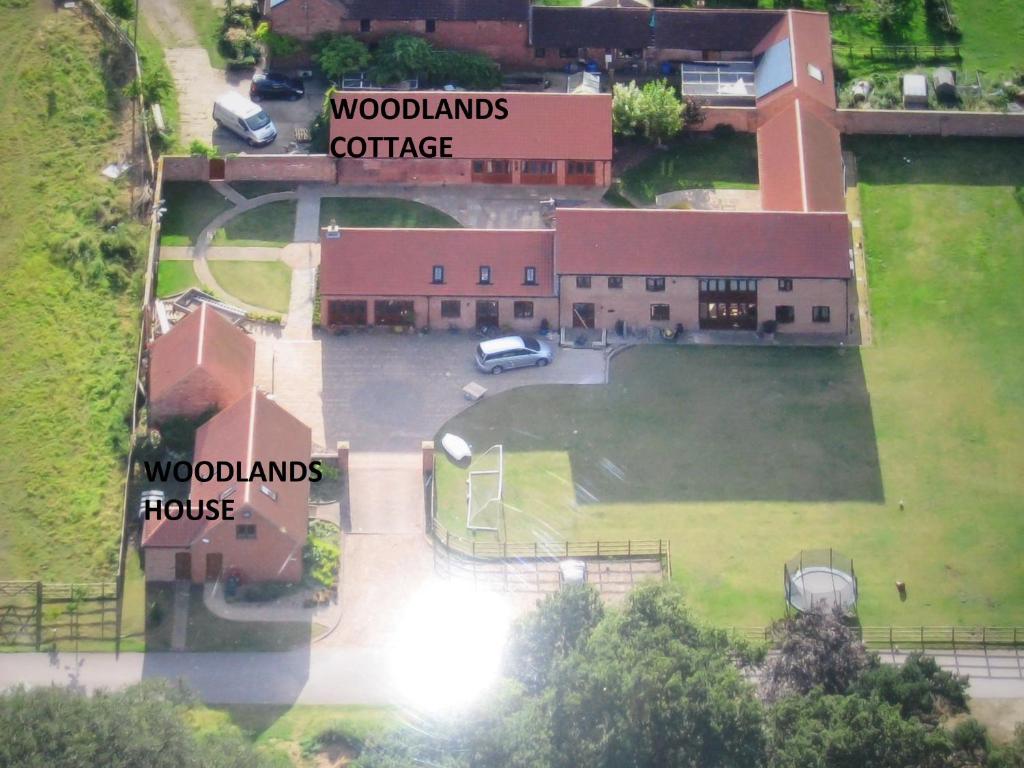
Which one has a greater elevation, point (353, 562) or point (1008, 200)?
point (1008, 200)

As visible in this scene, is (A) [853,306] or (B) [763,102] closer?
(A) [853,306]

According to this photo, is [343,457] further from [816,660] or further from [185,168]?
[816,660]

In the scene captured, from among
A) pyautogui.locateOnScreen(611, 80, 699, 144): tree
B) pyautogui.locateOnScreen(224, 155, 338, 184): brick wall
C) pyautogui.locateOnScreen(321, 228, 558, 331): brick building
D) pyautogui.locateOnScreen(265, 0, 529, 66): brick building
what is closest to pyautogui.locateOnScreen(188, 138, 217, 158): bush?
pyautogui.locateOnScreen(224, 155, 338, 184): brick wall

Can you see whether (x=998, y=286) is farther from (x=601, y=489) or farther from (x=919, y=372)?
(x=601, y=489)

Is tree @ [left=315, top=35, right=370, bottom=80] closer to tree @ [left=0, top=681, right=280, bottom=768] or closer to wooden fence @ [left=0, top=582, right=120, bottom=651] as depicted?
wooden fence @ [left=0, top=582, right=120, bottom=651]

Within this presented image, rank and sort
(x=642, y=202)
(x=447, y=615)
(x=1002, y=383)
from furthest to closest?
(x=642, y=202), (x=1002, y=383), (x=447, y=615)

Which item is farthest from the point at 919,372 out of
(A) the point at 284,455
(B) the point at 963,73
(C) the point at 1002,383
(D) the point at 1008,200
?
(A) the point at 284,455
